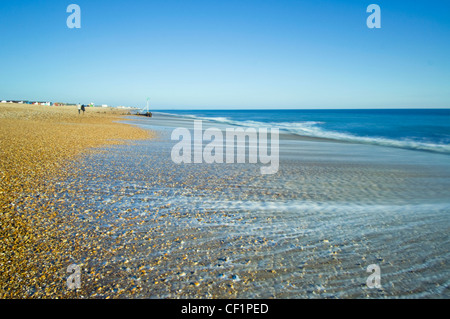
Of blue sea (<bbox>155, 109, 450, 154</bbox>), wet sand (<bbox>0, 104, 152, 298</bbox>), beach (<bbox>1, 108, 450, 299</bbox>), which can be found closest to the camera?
wet sand (<bbox>0, 104, 152, 298</bbox>)

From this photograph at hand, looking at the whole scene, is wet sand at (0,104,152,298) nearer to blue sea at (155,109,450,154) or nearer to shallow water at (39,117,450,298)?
shallow water at (39,117,450,298)

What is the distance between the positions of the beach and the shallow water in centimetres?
2

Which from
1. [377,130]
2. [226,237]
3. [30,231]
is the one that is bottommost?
[226,237]

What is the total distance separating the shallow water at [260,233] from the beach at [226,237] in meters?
0.02

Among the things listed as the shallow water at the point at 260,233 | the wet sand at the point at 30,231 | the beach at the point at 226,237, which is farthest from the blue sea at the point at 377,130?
the wet sand at the point at 30,231

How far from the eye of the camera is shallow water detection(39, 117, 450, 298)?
3473 mm

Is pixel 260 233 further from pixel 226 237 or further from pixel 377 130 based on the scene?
pixel 377 130

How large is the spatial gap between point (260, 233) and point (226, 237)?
68 centimetres

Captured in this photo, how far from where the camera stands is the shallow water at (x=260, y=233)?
347 centimetres

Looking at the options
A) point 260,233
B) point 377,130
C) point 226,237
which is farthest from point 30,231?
point 377,130

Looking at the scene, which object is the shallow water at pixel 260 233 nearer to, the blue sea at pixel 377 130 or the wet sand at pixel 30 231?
the wet sand at pixel 30 231

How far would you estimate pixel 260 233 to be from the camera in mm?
4875

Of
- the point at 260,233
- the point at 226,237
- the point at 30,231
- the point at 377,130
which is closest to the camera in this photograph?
the point at 30,231

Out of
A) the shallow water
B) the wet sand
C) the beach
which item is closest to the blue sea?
the shallow water
